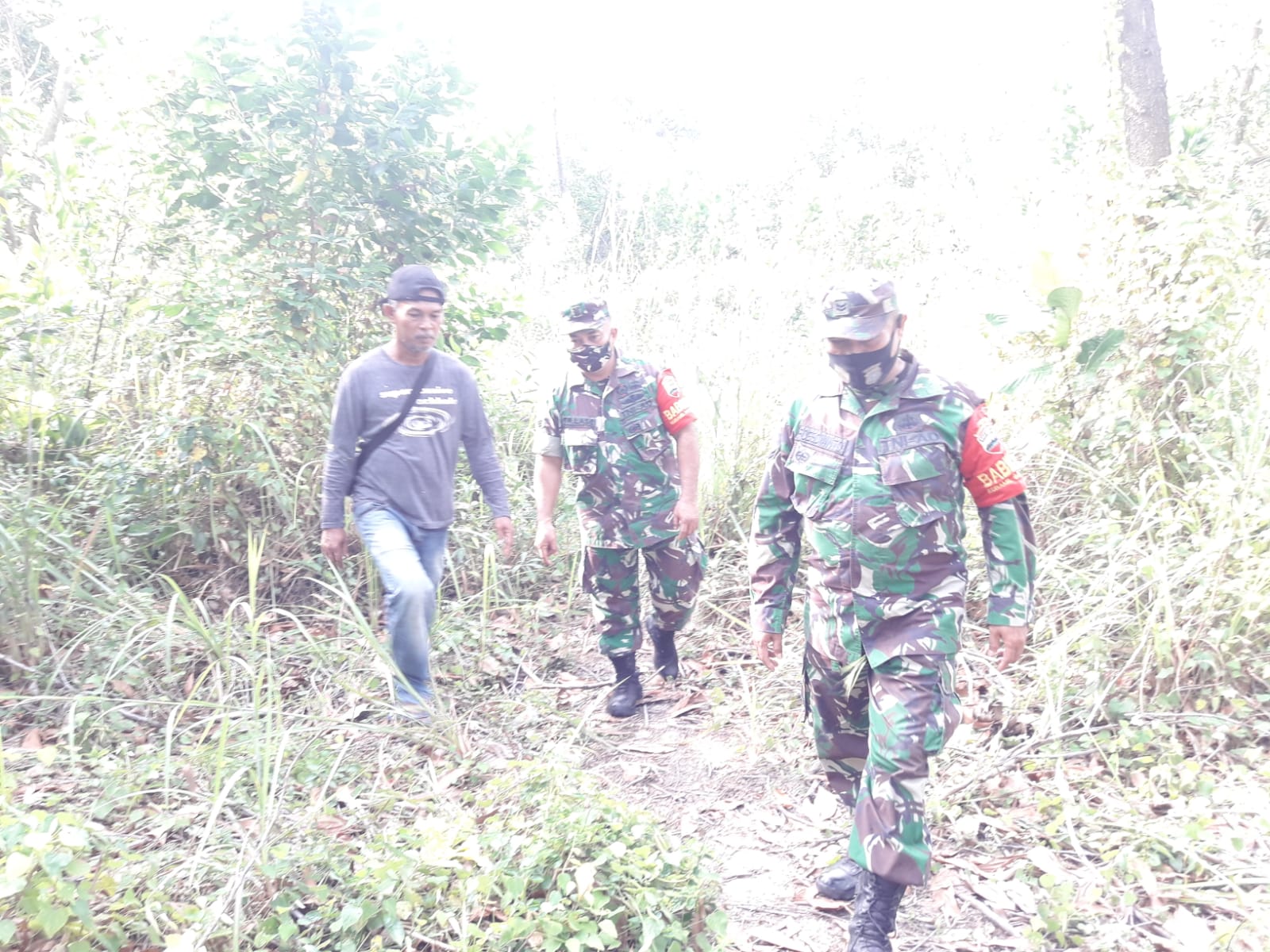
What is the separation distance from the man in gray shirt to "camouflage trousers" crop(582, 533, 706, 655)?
2.42 ft

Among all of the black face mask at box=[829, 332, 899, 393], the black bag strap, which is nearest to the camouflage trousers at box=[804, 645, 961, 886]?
the black face mask at box=[829, 332, 899, 393]

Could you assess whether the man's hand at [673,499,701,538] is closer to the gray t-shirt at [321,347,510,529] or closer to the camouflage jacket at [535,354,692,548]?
the camouflage jacket at [535,354,692,548]

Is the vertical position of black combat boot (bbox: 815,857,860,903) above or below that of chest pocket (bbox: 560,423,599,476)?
below

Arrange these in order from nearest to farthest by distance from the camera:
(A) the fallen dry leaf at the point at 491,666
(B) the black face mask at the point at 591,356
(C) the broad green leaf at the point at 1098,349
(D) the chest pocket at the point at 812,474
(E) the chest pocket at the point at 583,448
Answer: (D) the chest pocket at the point at 812,474, (B) the black face mask at the point at 591,356, (E) the chest pocket at the point at 583,448, (A) the fallen dry leaf at the point at 491,666, (C) the broad green leaf at the point at 1098,349

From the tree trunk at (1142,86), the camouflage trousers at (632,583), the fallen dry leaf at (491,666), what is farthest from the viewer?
the tree trunk at (1142,86)

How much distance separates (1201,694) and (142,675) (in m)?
4.21

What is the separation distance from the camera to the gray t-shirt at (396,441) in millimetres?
3404

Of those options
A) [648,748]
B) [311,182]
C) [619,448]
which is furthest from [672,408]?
[311,182]

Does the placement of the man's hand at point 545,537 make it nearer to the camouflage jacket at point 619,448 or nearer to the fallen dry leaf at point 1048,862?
the camouflage jacket at point 619,448

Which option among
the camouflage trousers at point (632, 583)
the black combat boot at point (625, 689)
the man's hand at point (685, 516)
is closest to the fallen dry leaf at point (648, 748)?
the black combat boot at point (625, 689)

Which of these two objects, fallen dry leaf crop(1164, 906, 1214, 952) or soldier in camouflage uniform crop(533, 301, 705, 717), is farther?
soldier in camouflage uniform crop(533, 301, 705, 717)

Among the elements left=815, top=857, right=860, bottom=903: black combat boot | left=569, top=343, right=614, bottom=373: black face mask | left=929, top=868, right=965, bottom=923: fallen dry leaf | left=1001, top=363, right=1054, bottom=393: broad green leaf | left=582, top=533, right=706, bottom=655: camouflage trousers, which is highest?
left=569, top=343, right=614, bottom=373: black face mask

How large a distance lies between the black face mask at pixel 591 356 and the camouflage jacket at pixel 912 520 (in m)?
1.41

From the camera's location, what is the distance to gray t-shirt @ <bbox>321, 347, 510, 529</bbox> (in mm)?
3404
